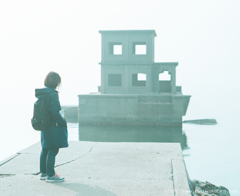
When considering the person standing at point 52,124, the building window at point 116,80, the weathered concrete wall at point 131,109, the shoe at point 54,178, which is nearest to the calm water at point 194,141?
the weathered concrete wall at point 131,109

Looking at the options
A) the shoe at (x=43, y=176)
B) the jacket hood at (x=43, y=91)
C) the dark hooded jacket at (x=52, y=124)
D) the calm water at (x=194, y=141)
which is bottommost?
the calm water at (x=194, y=141)

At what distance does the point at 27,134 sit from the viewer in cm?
2564

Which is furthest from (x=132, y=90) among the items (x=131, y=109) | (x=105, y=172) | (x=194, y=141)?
(x=105, y=172)

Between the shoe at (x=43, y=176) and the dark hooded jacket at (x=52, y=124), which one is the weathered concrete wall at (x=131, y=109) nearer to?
the shoe at (x=43, y=176)

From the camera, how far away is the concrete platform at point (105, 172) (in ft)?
14.5

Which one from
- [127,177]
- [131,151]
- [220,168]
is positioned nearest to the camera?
[127,177]

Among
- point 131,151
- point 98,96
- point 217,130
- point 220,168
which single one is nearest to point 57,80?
point 131,151

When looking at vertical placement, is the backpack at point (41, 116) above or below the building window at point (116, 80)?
below

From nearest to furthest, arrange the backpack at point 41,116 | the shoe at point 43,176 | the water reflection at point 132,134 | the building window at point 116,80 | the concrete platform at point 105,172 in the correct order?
the concrete platform at point 105,172 → the backpack at point 41,116 → the shoe at point 43,176 → the water reflection at point 132,134 → the building window at point 116,80

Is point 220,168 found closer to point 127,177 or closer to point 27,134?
point 127,177

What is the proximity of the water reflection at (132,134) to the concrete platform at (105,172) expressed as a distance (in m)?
13.4

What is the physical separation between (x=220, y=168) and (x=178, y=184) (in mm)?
10393

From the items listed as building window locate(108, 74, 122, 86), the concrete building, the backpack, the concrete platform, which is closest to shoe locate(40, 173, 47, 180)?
the concrete platform

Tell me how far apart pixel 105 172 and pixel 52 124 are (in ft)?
4.34
